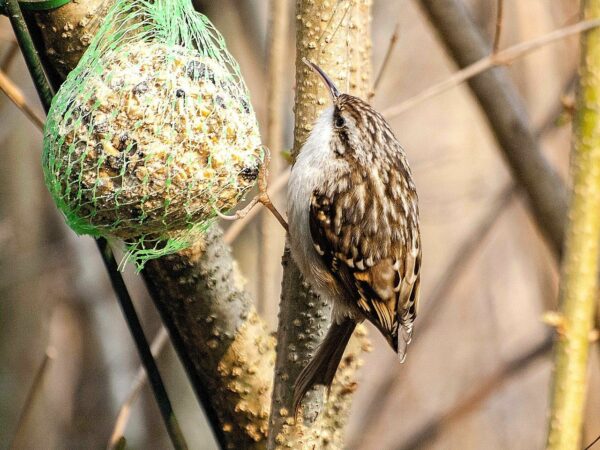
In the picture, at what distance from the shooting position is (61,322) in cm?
482

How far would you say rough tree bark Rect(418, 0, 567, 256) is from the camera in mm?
2885

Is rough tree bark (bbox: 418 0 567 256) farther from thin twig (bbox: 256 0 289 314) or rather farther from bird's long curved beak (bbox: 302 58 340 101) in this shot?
bird's long curved beak (bbox: 302 58 340 101)

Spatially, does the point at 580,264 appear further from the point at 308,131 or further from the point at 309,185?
the point at 309,185

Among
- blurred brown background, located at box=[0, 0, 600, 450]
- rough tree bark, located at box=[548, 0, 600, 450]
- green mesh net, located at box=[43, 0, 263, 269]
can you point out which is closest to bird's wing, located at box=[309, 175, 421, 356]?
blurred brown background, located at box=[0, 0, 600, 450]

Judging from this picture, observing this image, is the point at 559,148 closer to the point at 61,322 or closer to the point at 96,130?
the point at 61,322

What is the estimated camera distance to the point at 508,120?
2916mm

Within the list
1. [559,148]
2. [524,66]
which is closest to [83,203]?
[524,66]

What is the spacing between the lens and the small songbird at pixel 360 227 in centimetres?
234

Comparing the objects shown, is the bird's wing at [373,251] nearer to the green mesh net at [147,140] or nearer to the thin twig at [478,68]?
the thin twig at [478,68]

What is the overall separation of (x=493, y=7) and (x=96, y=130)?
3.08 metres

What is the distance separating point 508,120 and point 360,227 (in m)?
0.78

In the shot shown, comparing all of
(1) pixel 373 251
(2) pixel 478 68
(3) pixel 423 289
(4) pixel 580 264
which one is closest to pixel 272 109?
(1) pixel 373 251

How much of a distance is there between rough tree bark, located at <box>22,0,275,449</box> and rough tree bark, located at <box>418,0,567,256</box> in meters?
1.10

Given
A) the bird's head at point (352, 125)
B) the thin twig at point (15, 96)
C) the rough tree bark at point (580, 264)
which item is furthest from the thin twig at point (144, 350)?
the rough tree bark at point (580, 264)
